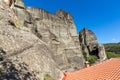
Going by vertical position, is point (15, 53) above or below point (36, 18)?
below

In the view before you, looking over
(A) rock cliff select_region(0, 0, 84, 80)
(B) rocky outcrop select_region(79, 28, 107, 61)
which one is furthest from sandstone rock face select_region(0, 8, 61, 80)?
(B) rocky outcrop select_region(79, 28, 107, 61)

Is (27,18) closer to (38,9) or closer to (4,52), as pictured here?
(38,9)

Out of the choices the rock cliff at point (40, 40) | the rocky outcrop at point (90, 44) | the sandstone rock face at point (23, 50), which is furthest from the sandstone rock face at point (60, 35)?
the sandstone rock face at point (23, 50)

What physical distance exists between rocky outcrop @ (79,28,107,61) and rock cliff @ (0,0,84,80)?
1510cm

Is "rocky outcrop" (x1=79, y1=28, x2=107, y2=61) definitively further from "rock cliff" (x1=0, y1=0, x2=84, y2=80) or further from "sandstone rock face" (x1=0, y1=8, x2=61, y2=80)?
"sandstone rock face" (x1=0, y1=8, x2=61, y2=80)

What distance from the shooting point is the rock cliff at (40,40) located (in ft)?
36.3

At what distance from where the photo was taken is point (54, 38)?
37.2 meters

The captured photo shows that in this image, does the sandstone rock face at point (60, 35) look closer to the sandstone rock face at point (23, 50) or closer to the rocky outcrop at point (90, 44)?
the rocky outcrop at point (90, 44)

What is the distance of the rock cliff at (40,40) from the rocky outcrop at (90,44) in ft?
49.5

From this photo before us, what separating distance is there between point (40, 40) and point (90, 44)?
47.7 meters

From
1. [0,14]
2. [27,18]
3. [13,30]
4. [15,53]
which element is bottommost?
[15,53]

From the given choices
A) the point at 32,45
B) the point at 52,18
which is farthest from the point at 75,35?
the point at 32,45

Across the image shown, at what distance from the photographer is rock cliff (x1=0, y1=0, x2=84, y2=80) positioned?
11.1 meters

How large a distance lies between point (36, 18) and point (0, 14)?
21.8 meters
